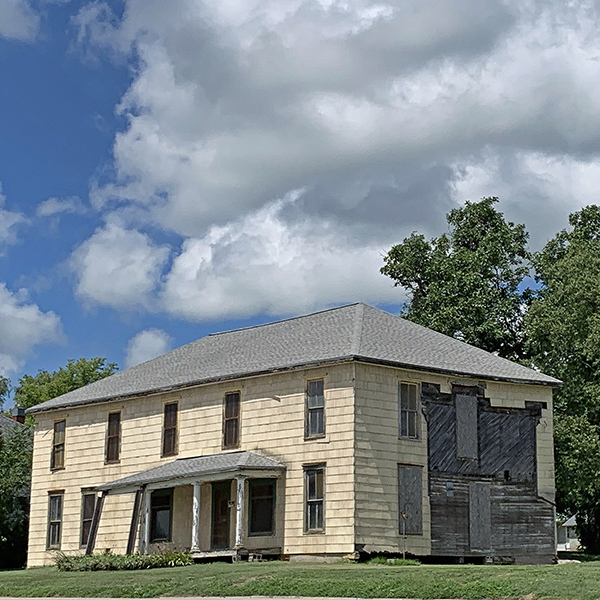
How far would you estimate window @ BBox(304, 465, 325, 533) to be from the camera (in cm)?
3494

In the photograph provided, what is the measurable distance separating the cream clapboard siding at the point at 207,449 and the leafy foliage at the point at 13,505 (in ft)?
15.4

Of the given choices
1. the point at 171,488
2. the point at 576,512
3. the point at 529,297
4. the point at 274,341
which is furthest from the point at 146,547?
the point at 529,297

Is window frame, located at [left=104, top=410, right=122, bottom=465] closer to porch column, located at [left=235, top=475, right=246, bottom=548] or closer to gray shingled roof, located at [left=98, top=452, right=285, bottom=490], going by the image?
gray shingled roof, located at [left=98, top=452, right=285, bottom=490]

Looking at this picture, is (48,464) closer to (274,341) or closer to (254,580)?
(274,341)

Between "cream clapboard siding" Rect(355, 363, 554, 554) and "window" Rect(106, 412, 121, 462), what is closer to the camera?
"cream clapboard siding" Rect(355, 363, 554, 554)

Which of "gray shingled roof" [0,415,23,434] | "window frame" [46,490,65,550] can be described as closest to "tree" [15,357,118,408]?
"gray shingled roof" [0,415,23,434]

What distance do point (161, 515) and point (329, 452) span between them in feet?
27.6

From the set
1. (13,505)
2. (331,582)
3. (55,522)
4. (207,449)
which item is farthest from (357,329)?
(13,505)

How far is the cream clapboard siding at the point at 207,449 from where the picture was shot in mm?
34719

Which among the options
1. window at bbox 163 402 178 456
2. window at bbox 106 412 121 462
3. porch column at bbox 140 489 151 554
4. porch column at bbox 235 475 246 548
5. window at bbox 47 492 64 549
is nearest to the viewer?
porch column at bbox 235 475 246 548

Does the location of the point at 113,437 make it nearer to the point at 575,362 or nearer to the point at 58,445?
the point at 58,445

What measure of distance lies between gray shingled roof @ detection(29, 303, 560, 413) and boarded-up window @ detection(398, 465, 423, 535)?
3.44m

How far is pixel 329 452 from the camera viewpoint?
35.0 m

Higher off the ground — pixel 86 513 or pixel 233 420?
pixel 233 420
